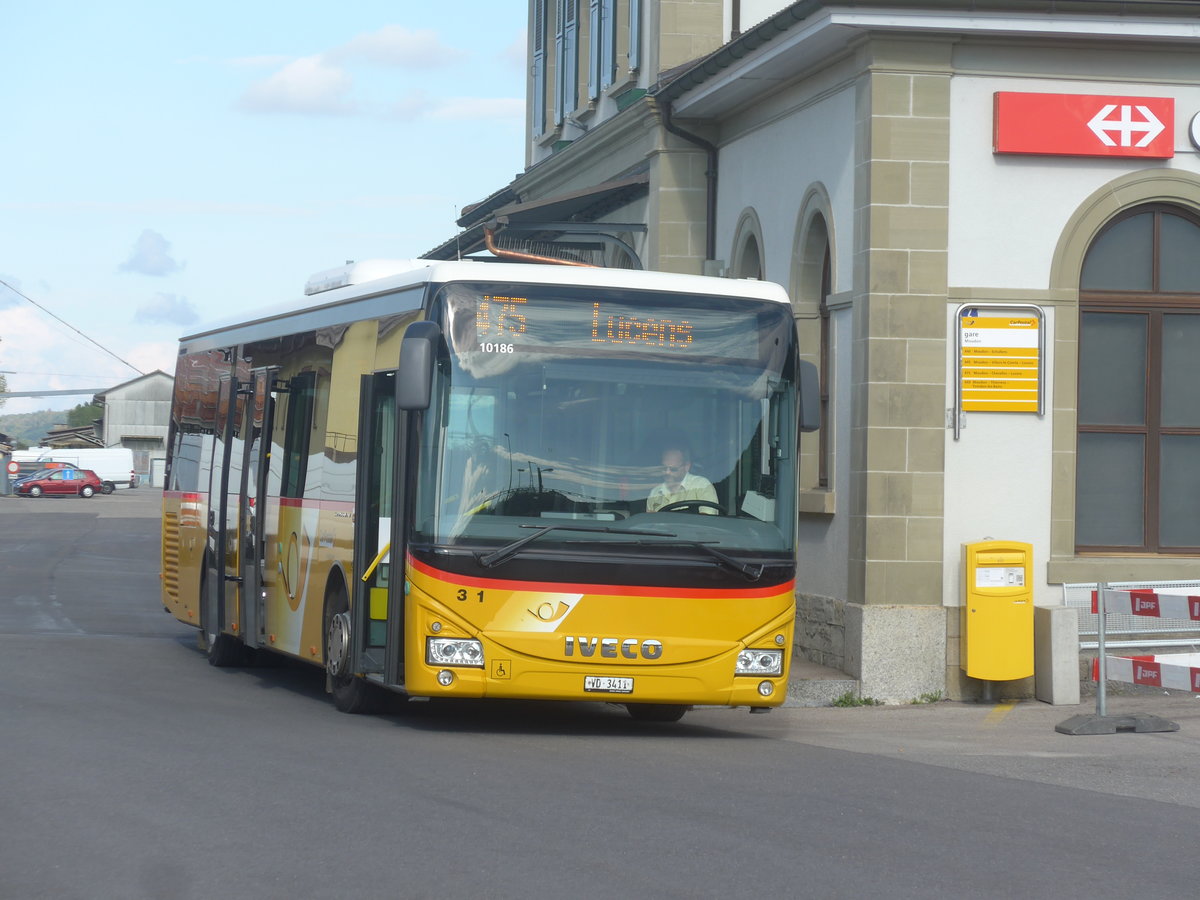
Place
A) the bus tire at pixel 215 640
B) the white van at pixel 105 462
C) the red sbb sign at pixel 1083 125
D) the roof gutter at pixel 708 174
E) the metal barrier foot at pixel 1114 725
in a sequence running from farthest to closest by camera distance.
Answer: the white van at pixel 105 462
the roof gutter at pixel 708 174
the bus tire at pixel 215 640
the red sbb sign at pixel 1083 125
the metal barrier foot at pixel 1114 725

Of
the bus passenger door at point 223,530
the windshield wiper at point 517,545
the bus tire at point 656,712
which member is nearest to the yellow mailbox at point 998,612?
the bus tire at point 656,712

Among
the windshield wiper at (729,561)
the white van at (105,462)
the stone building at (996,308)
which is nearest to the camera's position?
the windshield wiper at (729,561)

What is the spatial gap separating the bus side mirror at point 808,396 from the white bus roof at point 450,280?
18.3 inches

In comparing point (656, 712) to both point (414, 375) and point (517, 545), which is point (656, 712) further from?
point (414, 375)

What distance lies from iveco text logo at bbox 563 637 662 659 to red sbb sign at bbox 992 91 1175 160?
612 centimetres

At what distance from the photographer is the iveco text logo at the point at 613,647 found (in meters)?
10.7

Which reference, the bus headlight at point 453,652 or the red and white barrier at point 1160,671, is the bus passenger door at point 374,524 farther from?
the red and white barrier at point 1160,671

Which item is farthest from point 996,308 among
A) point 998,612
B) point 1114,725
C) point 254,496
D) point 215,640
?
point 215,640

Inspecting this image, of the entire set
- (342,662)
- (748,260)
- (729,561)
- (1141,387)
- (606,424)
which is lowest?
(342,662)

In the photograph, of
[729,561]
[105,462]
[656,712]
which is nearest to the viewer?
[729,561]

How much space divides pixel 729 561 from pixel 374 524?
230cm

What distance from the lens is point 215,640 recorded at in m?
15.7

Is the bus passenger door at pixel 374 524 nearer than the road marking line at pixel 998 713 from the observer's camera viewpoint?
Yes

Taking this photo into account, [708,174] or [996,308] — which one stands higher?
[708,174]
